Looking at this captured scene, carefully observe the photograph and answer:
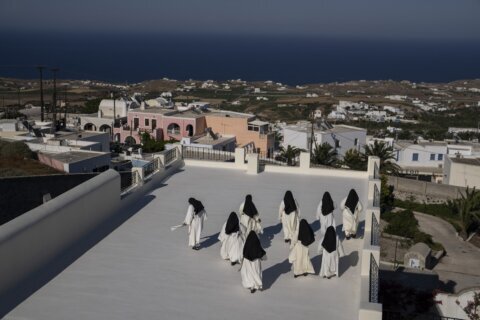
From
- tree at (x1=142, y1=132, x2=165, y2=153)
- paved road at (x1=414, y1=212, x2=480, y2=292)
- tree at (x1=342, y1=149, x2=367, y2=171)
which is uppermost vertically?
tree at (x1=142, y1=132, x2=165, y2=153)

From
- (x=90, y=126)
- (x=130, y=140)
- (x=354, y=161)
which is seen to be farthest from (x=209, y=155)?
(x=90, y=126)

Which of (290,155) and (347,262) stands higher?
(347,262)

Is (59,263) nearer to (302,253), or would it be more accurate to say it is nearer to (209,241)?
(209,241)

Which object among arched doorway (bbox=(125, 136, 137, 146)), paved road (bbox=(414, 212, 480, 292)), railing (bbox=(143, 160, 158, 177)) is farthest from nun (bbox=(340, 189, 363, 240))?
arched doorway (bbox=(125, 136, 137, 146))

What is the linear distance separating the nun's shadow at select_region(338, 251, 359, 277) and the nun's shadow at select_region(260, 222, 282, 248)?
4.95ft

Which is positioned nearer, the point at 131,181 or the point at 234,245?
the point at 234,245

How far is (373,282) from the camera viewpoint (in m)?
9.41

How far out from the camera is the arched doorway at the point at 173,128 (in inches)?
1709

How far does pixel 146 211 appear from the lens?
1350 cm

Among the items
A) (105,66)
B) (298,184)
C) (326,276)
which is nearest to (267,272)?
(326,276)

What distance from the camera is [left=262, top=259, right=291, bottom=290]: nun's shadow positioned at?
32.5ft

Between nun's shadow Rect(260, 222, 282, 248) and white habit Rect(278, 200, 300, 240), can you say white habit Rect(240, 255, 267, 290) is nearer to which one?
nun's shadow Rect(260, 222, 282, 248)

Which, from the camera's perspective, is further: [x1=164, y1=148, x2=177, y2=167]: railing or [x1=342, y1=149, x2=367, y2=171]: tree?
[x1=342, y1=149, x2=367, y2=171]: tree

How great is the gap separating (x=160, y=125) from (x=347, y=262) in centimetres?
3435
